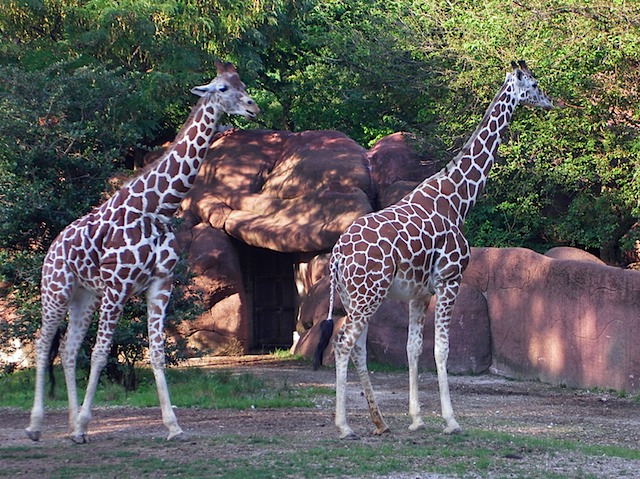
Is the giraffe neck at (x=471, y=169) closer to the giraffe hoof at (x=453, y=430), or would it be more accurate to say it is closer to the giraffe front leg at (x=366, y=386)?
the giraffe front leg at (x=366, y=386)

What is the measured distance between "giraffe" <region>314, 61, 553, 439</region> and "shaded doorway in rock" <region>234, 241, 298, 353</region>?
1114 centimetres

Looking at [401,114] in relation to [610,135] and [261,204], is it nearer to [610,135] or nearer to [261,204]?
[261,204]

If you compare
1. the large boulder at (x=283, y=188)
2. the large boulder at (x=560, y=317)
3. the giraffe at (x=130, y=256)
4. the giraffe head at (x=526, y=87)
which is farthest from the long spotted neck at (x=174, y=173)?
the large boulder at (x=283, y=188)

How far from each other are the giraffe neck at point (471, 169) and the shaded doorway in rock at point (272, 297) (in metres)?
10.9

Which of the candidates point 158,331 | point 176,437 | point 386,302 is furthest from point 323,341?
point 386,302

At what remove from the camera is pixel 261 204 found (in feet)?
62.0

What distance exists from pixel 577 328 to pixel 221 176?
8.77 m

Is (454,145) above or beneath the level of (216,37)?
beneath

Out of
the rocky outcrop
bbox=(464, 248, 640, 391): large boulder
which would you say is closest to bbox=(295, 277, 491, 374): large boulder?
the rocky outcrop

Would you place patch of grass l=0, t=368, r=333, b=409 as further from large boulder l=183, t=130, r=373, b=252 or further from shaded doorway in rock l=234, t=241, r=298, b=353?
shaded doorway in rock l=234, t=241, r=298, b=353

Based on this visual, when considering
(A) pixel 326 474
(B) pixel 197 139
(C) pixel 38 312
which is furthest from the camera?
(C) pixel 38 312

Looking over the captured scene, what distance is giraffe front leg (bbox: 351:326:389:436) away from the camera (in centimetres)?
880

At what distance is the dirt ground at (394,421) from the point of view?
26.4 ft

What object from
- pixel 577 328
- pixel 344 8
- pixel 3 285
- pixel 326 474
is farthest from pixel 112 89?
pixel 344 8
